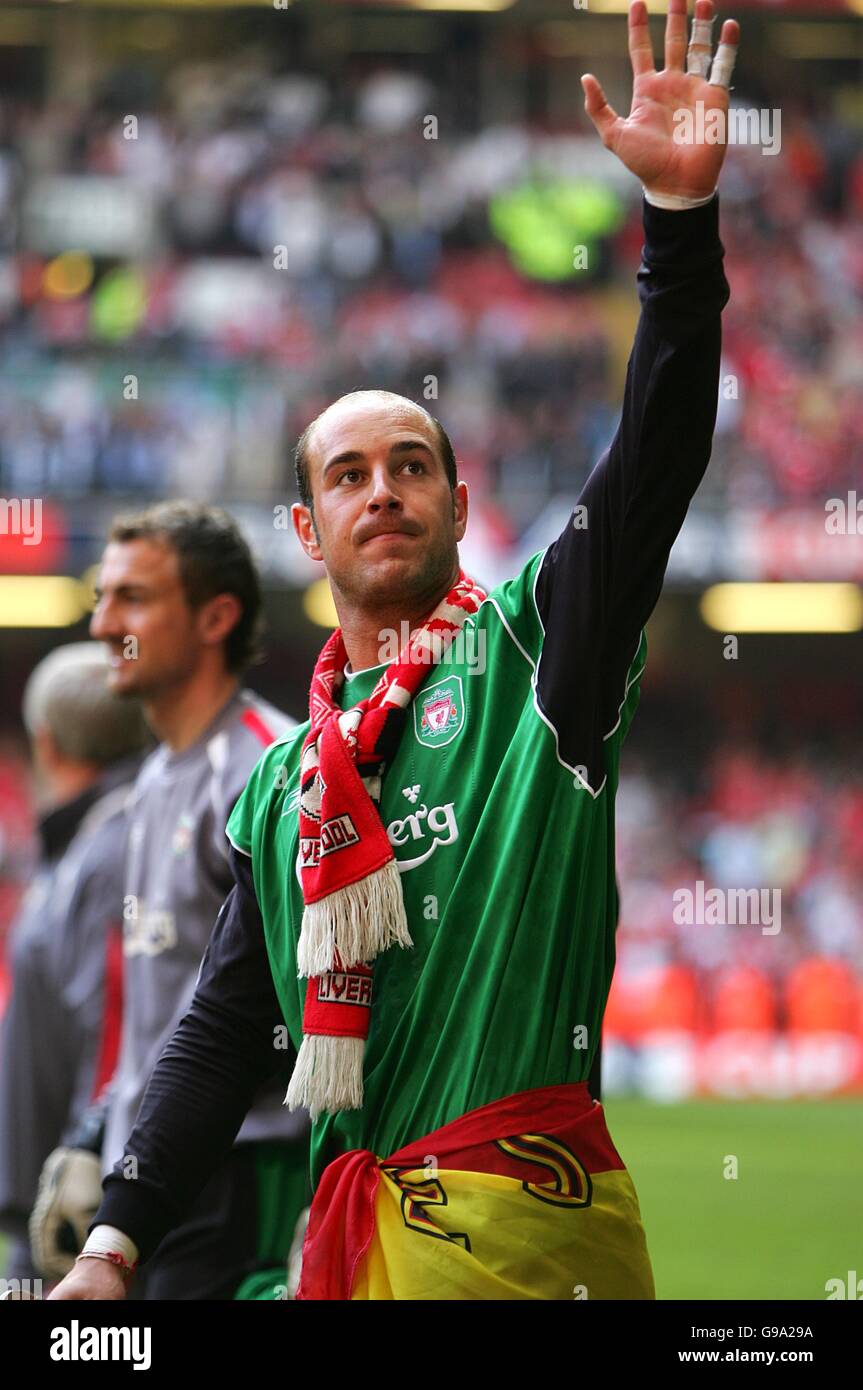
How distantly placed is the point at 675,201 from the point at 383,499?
23.4 inches

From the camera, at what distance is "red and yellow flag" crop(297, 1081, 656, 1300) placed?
7.30ft

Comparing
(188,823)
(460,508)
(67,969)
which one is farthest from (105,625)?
(460,508)

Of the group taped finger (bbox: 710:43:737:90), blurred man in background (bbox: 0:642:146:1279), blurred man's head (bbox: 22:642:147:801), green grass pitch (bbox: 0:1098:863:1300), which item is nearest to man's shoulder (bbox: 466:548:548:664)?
taped finger (bbox: 710:43:737:90)

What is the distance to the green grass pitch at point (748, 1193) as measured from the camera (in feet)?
23.8

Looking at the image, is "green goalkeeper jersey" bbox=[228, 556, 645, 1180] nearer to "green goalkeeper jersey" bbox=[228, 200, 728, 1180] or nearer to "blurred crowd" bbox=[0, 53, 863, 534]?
"green goalkeeper jersey" bbox=[228, 200, 728, 1180]

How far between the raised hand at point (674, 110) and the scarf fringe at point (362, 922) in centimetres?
95

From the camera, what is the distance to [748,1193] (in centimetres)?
1007

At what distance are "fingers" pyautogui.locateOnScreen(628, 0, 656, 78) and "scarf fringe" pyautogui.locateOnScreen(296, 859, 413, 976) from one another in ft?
3.56

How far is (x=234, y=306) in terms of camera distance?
20797 millimetres

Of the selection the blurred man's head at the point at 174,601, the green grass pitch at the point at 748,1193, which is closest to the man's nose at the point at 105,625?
the blurred man's head at the point at 174,601

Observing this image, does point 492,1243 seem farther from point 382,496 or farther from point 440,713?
point 382,496

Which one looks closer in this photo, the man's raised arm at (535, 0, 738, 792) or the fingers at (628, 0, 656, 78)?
the man's raised arm at (535, 0, 738, 792)

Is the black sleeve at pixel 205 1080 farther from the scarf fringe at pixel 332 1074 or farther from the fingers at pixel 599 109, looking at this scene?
the fingers at pixel 599 109
